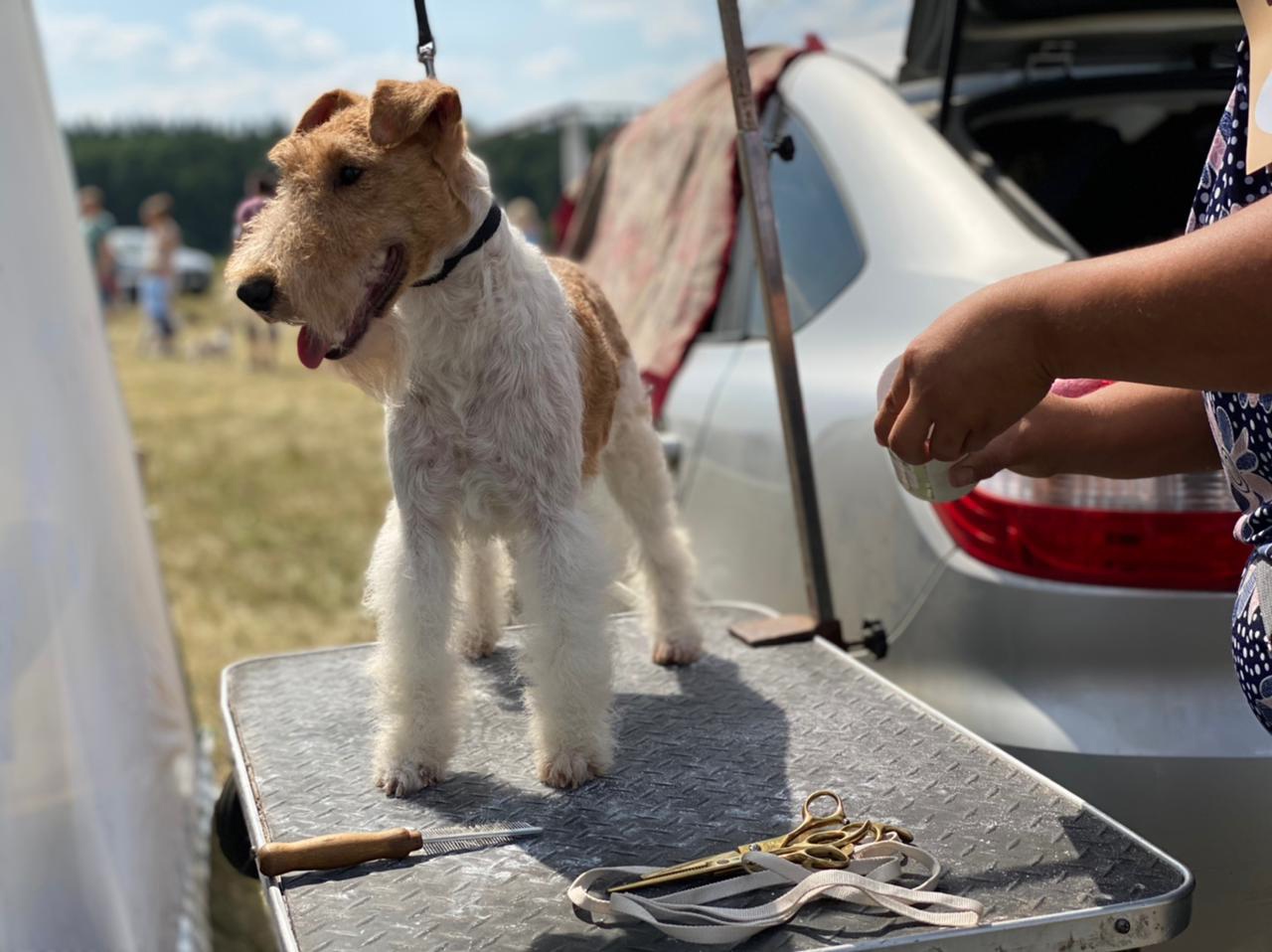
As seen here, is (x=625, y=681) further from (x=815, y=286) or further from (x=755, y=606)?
(x=815, y=286)

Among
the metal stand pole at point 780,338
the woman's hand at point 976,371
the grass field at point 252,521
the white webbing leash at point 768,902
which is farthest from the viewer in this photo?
the grass field at point 252,521

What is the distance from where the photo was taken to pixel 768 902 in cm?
170

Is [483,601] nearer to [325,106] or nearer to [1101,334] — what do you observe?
[325,106]

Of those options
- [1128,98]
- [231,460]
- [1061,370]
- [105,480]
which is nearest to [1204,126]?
[1128,98]

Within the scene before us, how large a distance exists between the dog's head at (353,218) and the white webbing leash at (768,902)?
99 cm

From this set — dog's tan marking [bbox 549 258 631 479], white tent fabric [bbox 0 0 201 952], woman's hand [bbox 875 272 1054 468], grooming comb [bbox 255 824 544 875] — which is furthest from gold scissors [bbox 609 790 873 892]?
white tent fabric [bbox 0 0 201 952]

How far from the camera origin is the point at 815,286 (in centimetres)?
313

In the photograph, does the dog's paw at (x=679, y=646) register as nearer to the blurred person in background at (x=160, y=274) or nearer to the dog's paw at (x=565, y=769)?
the dog's paw at (x=565, y=769)

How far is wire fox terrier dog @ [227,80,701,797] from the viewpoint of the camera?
200cm

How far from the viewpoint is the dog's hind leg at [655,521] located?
9.38 feet

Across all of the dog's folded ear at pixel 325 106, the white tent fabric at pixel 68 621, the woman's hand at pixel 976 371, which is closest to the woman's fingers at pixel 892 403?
the woman's hand at pixel 976 371

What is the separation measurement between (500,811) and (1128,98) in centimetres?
267

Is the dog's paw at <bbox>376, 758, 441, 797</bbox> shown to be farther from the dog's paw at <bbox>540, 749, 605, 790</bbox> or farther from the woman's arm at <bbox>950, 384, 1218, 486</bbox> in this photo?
the woman's arm at <bbox>950, 384, 1218, 486</bbox>

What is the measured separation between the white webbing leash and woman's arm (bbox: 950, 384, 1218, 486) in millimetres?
622
